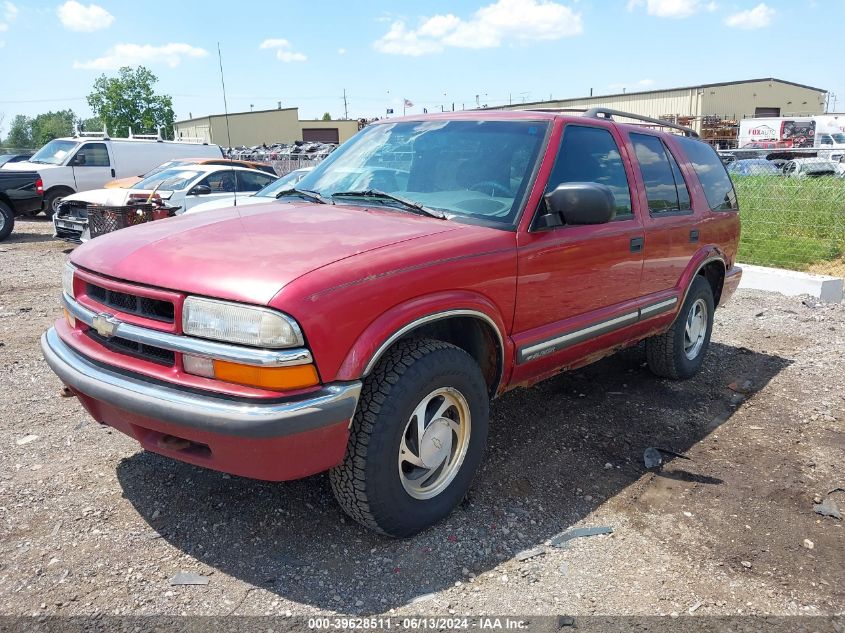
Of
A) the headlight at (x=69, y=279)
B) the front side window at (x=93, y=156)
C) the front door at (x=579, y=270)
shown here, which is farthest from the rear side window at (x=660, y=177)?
the front side window at (x=93, y=156)

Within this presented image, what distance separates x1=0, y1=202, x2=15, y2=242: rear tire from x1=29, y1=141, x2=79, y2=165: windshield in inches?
103

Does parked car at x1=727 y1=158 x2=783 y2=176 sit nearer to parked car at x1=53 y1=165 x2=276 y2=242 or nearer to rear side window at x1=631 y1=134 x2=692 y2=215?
parked car at x1=53 y1=165 x2=276 y2=242

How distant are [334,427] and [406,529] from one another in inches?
28.0

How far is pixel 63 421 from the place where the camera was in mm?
4207

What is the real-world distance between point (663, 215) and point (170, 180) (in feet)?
30.8

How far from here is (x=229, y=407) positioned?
2.45 metres

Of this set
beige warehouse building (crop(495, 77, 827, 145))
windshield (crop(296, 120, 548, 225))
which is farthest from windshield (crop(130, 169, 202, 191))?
beige warehouse building (crop(495, 77, 827, 145))

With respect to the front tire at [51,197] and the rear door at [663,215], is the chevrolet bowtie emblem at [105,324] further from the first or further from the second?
the front tire at [51,197]

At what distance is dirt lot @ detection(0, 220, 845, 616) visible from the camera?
268 centimetres

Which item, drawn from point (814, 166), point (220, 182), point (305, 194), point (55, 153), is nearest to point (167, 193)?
point (220, 182)

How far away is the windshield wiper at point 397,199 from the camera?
3.42 m

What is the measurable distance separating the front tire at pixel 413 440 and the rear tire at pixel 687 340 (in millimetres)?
2420

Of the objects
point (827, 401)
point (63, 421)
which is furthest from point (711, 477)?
point (63, 421)

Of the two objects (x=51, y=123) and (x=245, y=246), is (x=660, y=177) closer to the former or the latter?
(x=245, y=246)
